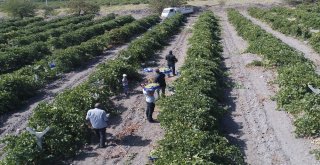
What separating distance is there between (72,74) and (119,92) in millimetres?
5945

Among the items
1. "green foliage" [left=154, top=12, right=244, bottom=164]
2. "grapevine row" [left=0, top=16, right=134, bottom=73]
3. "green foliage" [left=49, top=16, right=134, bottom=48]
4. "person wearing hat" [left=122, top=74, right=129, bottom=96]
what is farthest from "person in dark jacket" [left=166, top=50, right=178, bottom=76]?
"green foliage" [left=49, top=16, right=134, bottom=48]

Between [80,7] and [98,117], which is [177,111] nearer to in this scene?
[98,117]

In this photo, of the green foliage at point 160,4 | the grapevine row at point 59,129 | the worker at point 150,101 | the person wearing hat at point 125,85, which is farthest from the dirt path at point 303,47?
the green foliage at point 160,4

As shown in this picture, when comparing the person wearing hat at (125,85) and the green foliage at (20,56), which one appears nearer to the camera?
the person wearing hat at (125,85)

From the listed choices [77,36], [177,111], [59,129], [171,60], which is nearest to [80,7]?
[77,36]

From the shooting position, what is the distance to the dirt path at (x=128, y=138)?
11.4m

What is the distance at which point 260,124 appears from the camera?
44.8 feet

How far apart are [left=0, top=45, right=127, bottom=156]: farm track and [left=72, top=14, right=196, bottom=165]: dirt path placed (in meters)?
3.63

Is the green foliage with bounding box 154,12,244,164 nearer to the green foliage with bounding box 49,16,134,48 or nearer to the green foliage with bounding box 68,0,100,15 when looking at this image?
the green foliage with bounding box 49,16,134,48

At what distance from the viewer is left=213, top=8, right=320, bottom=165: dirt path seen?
11.3m

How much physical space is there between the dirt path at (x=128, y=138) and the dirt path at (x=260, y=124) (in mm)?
2745

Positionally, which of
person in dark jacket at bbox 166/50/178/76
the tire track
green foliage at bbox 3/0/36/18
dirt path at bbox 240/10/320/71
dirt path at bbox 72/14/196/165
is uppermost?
person in dark jacket at bbox 166/50/178/76

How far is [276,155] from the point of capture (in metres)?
11.4

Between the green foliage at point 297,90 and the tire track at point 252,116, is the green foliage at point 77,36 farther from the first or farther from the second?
the green foliage at point 297,90
